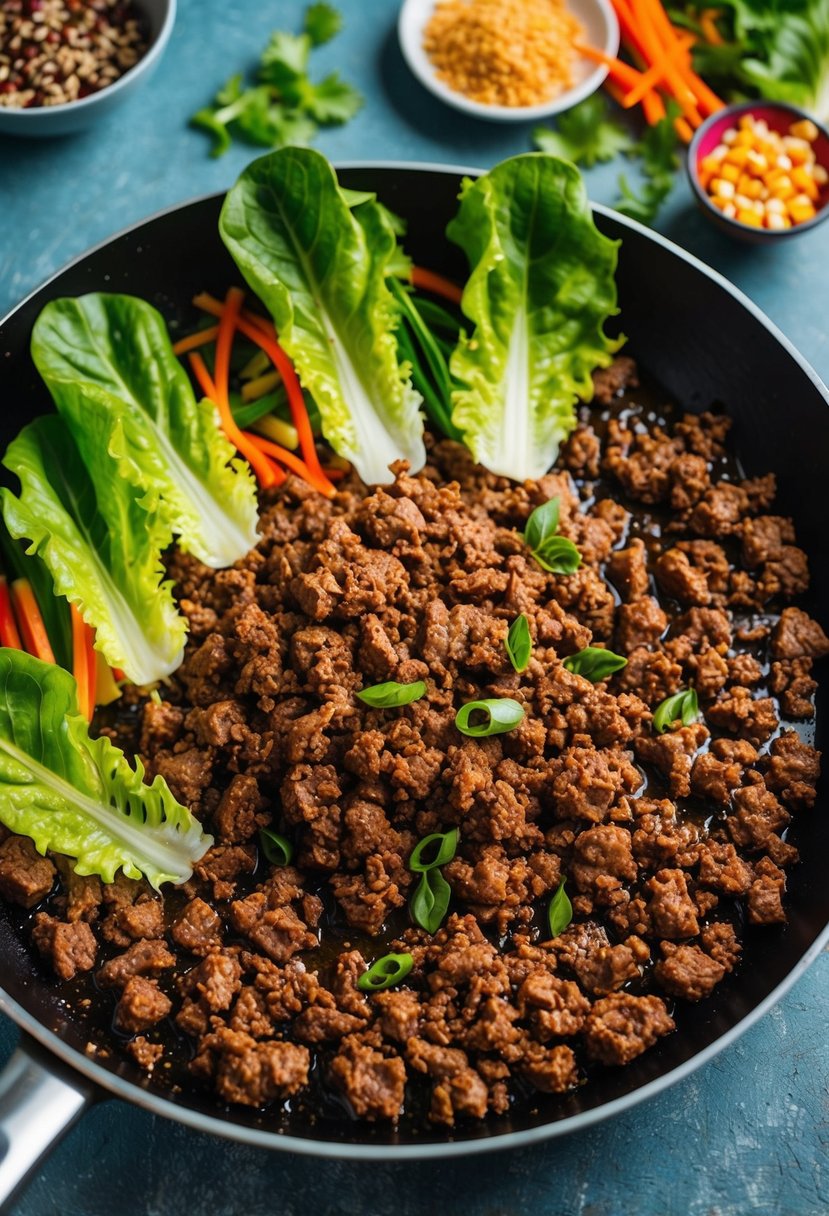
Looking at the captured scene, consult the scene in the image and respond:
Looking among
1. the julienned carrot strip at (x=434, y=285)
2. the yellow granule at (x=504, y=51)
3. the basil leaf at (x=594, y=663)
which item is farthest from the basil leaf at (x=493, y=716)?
the yellow granule at (x=504, y=51)

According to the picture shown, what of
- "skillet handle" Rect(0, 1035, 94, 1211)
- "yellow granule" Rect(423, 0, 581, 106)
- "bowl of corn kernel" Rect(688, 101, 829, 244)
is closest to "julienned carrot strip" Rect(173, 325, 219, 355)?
"yellow granule" Rect(423, 0, 581, 106)

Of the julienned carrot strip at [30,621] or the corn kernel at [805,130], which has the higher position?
the julienned carrot strip at [30,621]

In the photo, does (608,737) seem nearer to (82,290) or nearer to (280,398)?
(280,398)

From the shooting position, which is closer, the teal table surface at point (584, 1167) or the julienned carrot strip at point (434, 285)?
the teal table surface at point (584, 1167)

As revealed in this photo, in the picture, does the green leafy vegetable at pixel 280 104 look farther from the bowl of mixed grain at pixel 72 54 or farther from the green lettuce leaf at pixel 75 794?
the green lettuce leaf at pixel 75 794

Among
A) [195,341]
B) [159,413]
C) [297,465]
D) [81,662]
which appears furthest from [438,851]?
[195,341]

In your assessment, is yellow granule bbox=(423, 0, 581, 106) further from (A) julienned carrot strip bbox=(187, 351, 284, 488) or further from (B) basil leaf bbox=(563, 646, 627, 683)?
(B) basil leaf bbox=(563, 646, 627, 683)

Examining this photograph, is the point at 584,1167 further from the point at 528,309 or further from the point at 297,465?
the point at 528,309
